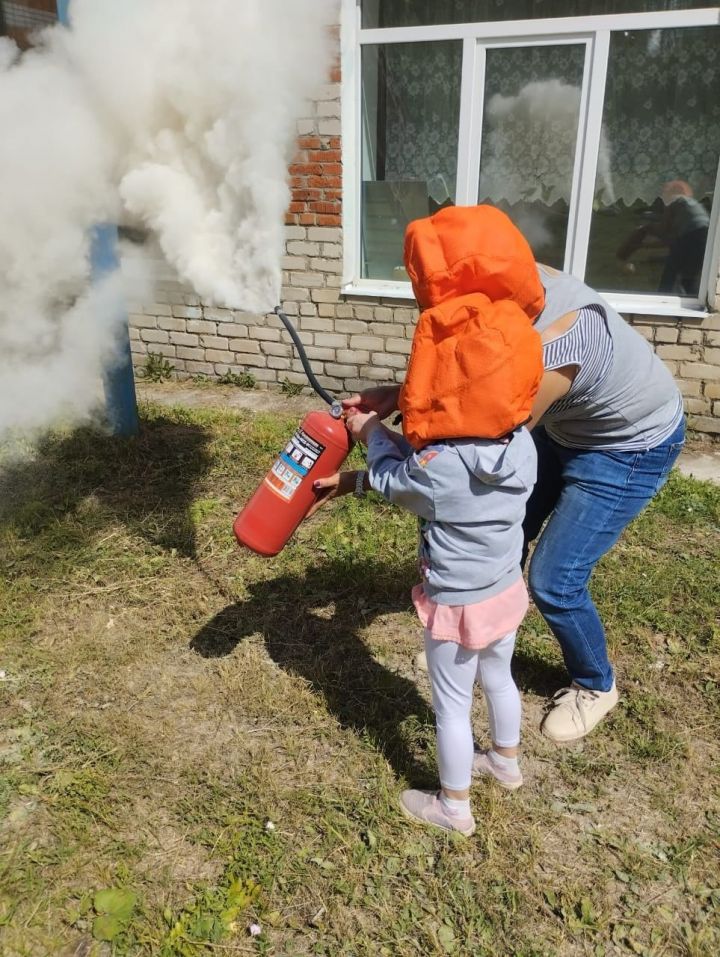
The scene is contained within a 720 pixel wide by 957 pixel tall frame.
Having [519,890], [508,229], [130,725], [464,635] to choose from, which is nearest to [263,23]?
[508,229]

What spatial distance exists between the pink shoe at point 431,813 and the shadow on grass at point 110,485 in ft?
6.18

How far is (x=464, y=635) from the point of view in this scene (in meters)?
2.04

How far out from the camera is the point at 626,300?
547 cm

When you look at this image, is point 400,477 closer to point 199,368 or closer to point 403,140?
point 403,140

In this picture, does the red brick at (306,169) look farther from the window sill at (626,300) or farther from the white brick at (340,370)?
the white brick at (340,370)

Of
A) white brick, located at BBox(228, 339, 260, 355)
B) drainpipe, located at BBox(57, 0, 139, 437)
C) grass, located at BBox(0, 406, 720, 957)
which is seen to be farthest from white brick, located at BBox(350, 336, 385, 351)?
grass, located at BBox(0, 406, 720, 957)

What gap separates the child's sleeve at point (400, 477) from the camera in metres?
1.93

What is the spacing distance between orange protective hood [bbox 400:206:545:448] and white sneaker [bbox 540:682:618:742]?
54.1 inches

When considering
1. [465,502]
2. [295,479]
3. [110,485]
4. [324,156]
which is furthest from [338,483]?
[324,156]

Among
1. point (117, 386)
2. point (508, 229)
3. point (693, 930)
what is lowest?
point (693, 930)

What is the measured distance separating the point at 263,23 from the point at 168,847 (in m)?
2.67

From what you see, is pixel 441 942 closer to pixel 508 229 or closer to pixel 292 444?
pixel 292 444

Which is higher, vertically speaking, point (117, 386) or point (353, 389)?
point (117, 386)

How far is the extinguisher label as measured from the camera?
8.38ft
